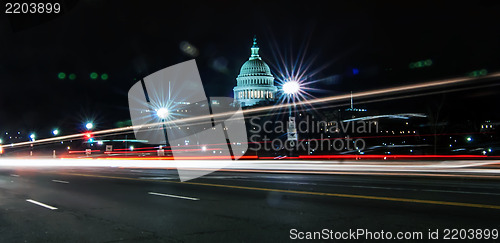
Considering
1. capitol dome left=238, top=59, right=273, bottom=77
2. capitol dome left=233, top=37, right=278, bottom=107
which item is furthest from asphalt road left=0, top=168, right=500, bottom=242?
capitol dome left=238, top=59, right=273, bottom=77

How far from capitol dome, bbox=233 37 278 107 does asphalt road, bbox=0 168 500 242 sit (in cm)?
→ 12728

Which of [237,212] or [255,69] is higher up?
[255,69]

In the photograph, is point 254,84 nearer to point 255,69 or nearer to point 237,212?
point 255,69

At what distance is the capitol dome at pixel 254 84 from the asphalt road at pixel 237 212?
127m

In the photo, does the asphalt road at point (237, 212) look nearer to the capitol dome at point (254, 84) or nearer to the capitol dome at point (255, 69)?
the capitol dome at point (254, 84)

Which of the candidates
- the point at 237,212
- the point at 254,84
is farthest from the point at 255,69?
the point at 237,212

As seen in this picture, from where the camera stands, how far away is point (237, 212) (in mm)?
9633

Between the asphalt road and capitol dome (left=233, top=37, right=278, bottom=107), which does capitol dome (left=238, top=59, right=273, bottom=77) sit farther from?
the asphalt road

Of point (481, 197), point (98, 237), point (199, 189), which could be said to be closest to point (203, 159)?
point (199, 189)

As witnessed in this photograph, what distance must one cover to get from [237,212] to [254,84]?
135 metres

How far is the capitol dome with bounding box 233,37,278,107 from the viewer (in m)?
142

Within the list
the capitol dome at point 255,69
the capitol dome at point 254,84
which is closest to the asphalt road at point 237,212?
the capitol dome at point 254,84

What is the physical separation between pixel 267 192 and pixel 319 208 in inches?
143

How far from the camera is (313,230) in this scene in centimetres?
752
